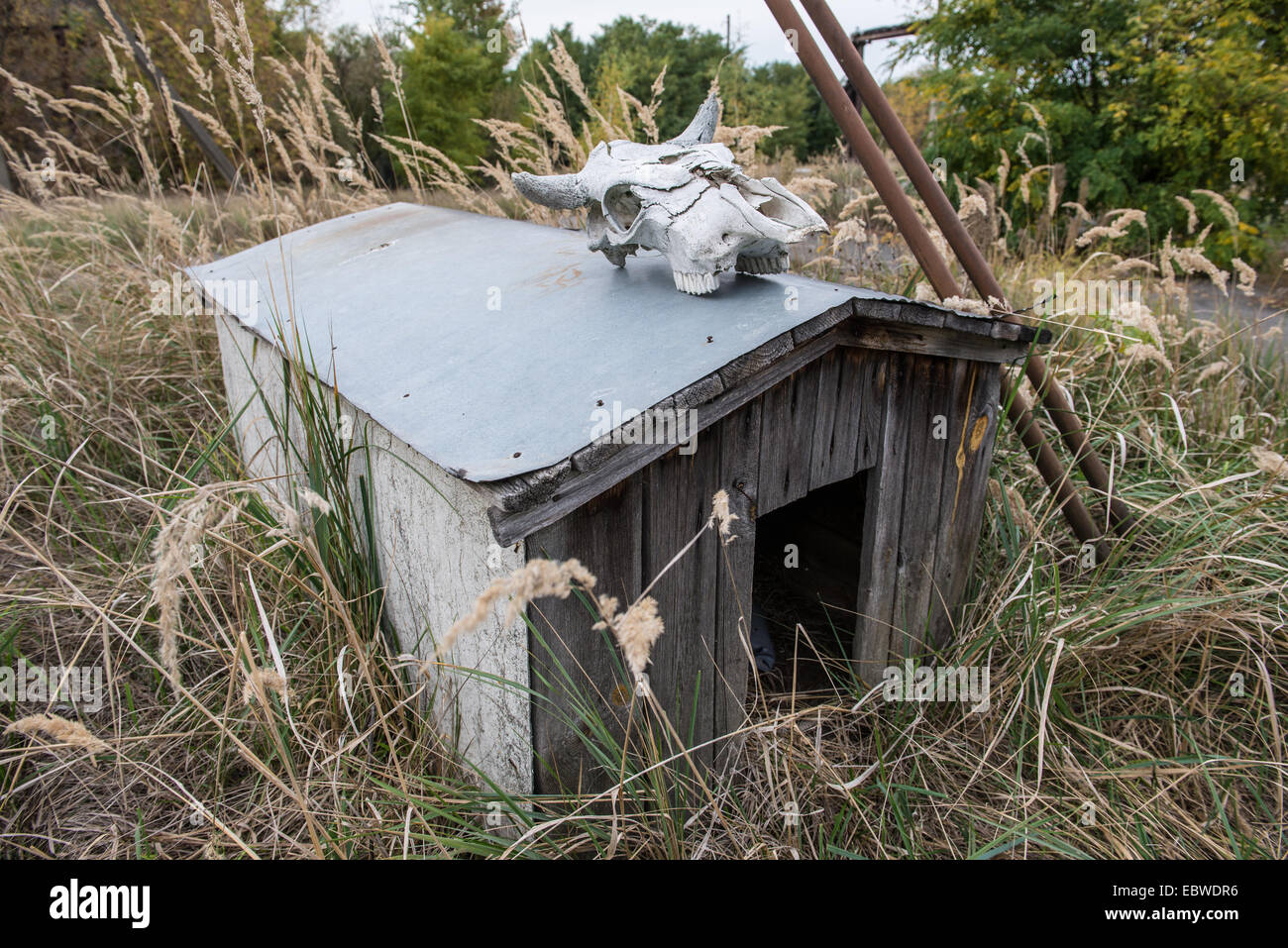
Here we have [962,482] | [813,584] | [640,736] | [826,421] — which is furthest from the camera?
[813,584]

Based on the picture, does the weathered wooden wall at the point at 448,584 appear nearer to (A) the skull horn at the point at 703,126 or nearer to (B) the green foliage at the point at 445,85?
(A) the skull horn at the point at 703,126

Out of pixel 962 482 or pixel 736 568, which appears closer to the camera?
pixel 736 568

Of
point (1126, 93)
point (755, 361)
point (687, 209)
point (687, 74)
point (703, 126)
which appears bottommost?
point (755, 361)

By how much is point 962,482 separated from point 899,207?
876 mm

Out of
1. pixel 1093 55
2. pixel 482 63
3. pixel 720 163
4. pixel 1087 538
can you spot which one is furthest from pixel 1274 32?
pixel 482 63

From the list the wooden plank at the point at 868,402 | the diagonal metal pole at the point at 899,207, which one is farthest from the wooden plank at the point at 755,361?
the diagonal metal pole at the point at 899,207

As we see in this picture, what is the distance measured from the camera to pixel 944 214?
99.3 inches

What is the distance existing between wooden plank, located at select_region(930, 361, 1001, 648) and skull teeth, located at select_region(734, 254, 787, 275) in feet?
2.06

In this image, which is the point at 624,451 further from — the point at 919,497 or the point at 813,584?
the point at 813,584

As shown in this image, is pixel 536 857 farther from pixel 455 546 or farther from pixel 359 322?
pixel 359 322

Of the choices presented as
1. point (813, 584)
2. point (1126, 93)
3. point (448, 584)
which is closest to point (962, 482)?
point (813, 584)

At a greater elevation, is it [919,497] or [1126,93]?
[1126,93]

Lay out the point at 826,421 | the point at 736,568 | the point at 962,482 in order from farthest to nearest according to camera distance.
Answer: the point at 962,482 < the point at 826,421 < the point at 736,568

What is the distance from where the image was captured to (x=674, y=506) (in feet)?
6.05
